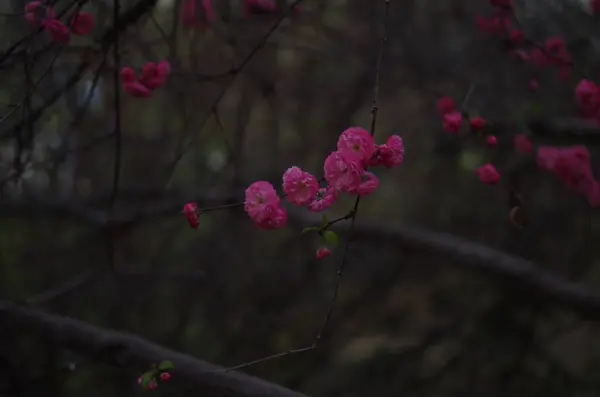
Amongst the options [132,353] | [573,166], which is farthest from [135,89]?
[573,166]

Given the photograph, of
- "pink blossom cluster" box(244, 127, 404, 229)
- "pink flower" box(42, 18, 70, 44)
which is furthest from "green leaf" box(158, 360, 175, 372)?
"pink flower" box(42, 18, 70, 44)

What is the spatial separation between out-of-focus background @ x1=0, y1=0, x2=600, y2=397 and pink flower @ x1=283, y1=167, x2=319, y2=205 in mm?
1548

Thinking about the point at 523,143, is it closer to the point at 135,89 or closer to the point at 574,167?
the point at 574,167

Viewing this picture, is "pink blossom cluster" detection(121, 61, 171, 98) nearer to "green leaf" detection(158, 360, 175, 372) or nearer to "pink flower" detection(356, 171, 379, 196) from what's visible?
"green leaf" detection(158, 360, 175, 372)

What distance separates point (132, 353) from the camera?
64.9 inches

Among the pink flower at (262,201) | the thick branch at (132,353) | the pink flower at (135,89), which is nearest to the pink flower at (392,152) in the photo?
the pink flower at (262,201)

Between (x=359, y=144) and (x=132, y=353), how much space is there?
2.70 feet

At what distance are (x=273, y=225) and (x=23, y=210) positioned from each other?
1506 millimetres

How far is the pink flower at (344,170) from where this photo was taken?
112cm

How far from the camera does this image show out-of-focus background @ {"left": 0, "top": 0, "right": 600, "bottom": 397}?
3.02m

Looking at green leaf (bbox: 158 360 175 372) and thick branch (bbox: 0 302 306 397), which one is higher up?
green leaf (bbox: 158 360 175 372)

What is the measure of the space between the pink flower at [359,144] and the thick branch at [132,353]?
1.81ft

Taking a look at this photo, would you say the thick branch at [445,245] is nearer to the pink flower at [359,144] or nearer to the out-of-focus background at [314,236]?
the out-of-focus background at [314,236]

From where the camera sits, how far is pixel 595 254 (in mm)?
3414
